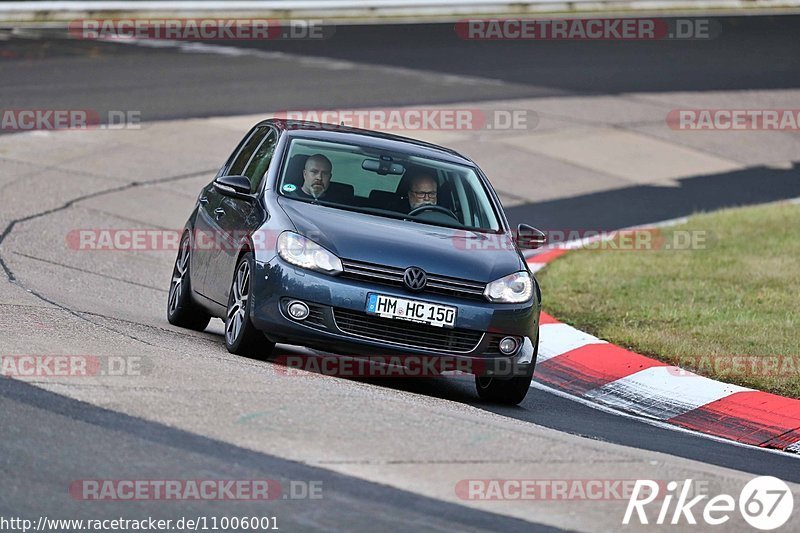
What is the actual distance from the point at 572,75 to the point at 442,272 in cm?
1782

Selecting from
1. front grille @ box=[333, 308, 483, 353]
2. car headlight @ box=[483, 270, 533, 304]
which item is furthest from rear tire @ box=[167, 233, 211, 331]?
car headlight @ box=[483, 270, 533, 304]

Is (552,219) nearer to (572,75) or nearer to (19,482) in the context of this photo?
(572,75)

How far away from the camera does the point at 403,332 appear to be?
838 centimetres

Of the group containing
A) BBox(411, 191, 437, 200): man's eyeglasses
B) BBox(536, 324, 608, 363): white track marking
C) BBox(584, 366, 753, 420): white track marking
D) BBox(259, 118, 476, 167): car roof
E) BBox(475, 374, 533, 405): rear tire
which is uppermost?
BBox(259, 118, 476, 167): car roof

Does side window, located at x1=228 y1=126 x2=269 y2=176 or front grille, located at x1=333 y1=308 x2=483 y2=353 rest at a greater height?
side window, located at x1=228 y1=126 x2=269 y2=176

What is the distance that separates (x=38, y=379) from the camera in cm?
714

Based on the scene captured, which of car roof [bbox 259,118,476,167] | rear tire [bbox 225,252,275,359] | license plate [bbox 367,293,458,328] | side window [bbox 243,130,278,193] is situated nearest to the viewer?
license plate [bbox 367,293,458,328]

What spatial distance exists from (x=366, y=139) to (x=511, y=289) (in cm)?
187

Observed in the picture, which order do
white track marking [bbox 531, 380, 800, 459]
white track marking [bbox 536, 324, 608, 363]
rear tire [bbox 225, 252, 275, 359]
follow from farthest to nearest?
white track marking [bbox 536, 324, 608, 363], rear tire [bbox 225, 252, 275, 359], white track marking [bbox 531, 380, 800, 459]

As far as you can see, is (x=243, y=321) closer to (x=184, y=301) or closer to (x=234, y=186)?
(x=234, y=186)

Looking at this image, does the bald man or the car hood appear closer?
the car hood

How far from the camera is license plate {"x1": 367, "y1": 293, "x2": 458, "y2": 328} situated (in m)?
8.31

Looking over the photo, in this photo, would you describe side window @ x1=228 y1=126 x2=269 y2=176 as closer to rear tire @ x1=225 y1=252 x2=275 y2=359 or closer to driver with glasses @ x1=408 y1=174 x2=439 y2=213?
driver with glasses @ x1=408 y1=174 x2=439 y2=213

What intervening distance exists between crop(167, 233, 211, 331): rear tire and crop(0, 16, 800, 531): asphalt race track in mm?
142
